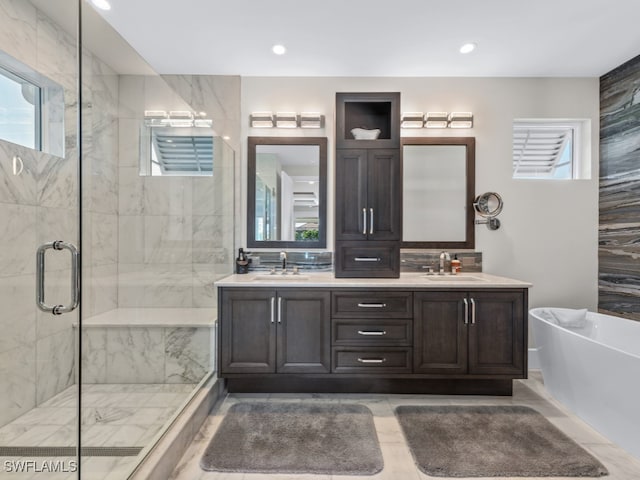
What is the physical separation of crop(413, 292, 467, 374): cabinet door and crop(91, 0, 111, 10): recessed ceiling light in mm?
2823

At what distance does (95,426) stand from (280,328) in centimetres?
114

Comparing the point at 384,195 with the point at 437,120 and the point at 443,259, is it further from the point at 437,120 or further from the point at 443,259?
the point at 437,120

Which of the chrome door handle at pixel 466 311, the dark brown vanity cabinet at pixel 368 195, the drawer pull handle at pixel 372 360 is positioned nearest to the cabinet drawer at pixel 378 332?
the drawer pull handle at pixel 372 360

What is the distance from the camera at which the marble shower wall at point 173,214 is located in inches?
82.6

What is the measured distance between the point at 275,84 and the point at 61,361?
8.45 ft

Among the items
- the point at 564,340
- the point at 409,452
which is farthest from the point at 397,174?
the point at 409,452

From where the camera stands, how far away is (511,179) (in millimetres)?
2920

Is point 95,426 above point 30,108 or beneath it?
beneath

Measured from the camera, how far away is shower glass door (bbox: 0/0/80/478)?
1.59 m

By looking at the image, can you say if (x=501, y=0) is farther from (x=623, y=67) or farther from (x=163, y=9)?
(x=163, y=9)

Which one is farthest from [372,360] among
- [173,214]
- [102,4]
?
[102,4]

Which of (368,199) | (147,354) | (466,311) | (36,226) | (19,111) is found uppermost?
(19,111)

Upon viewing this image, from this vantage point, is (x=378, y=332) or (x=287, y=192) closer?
(x=378, y=332)

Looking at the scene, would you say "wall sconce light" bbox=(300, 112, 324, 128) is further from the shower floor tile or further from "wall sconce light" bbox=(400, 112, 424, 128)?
the shower floor tile
